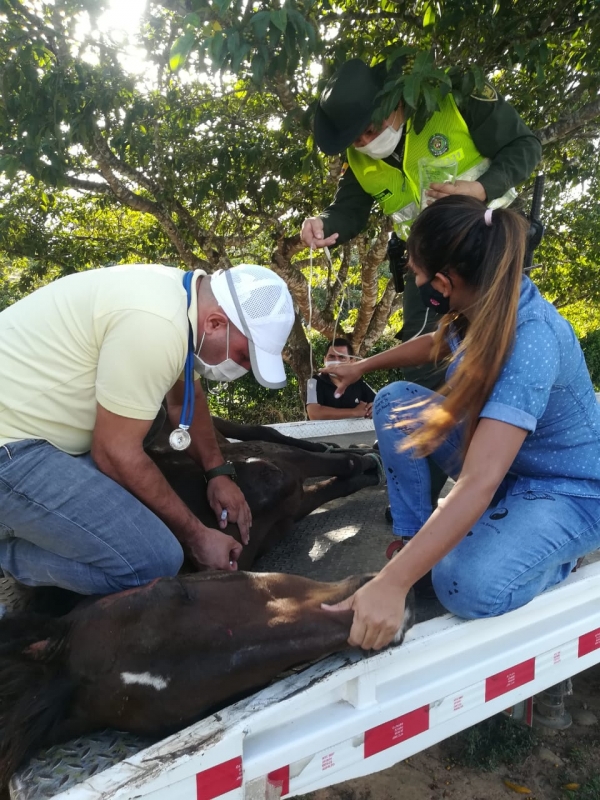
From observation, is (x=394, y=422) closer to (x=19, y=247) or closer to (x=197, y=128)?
(x=197, y=128)

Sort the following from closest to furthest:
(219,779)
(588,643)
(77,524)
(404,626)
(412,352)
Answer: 1. (219,779)
2. (404,626)
3. (77,524)
4. (588,643)
5. (412,352)

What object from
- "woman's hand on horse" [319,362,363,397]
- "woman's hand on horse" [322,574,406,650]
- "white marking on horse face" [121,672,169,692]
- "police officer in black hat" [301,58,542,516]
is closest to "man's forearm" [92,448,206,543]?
"white marking on horse face" [121,672,169,692]

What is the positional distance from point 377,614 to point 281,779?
0.41m

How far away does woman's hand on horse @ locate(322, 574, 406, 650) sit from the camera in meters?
1.47

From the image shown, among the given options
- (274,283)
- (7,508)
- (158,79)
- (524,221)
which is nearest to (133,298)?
(274,283)

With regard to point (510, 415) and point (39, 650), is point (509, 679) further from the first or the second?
point (39, 650)

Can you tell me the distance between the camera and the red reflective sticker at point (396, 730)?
1484mm

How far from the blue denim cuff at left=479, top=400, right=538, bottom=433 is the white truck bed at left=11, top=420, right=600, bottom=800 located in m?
0.54

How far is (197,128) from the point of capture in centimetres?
571

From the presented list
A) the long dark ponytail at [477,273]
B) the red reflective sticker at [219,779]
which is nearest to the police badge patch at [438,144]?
the long dark ponytail at [477,273]

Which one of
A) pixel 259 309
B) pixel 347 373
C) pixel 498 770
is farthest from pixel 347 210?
pixel 498 770

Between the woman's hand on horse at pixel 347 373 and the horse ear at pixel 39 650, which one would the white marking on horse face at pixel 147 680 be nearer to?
the horse ear at pixel 39 650

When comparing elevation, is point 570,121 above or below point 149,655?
above

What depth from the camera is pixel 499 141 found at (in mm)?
2865
